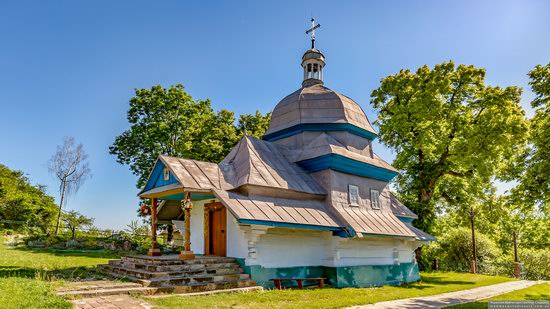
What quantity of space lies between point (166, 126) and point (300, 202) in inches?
626

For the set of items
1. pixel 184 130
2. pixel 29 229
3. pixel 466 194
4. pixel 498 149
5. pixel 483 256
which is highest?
pixel 184 130

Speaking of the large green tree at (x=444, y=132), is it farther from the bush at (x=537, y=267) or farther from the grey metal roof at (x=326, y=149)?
the bush at (x=537, y=267)

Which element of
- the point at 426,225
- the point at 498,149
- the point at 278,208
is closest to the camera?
the point at 278,208

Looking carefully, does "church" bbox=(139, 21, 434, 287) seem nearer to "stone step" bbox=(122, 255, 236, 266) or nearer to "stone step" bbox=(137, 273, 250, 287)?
"stone step" bbox=(122, 255, 236, 266)

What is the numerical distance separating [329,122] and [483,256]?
18.5m

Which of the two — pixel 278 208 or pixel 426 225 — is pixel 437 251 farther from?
pixel 278 208

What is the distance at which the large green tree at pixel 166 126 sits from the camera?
25.7m

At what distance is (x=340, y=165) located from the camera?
15086 millimetres

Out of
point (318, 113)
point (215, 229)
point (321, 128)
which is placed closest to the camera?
point (215, 229)

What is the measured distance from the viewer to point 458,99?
22266 millimetres

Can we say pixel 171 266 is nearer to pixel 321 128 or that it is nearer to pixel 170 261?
pixel 170 261

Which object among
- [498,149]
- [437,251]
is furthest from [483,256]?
[498,149]

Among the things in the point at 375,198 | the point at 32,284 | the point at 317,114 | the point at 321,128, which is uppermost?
the point at 317,114

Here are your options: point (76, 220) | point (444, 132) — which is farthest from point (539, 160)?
point (76, 220)
